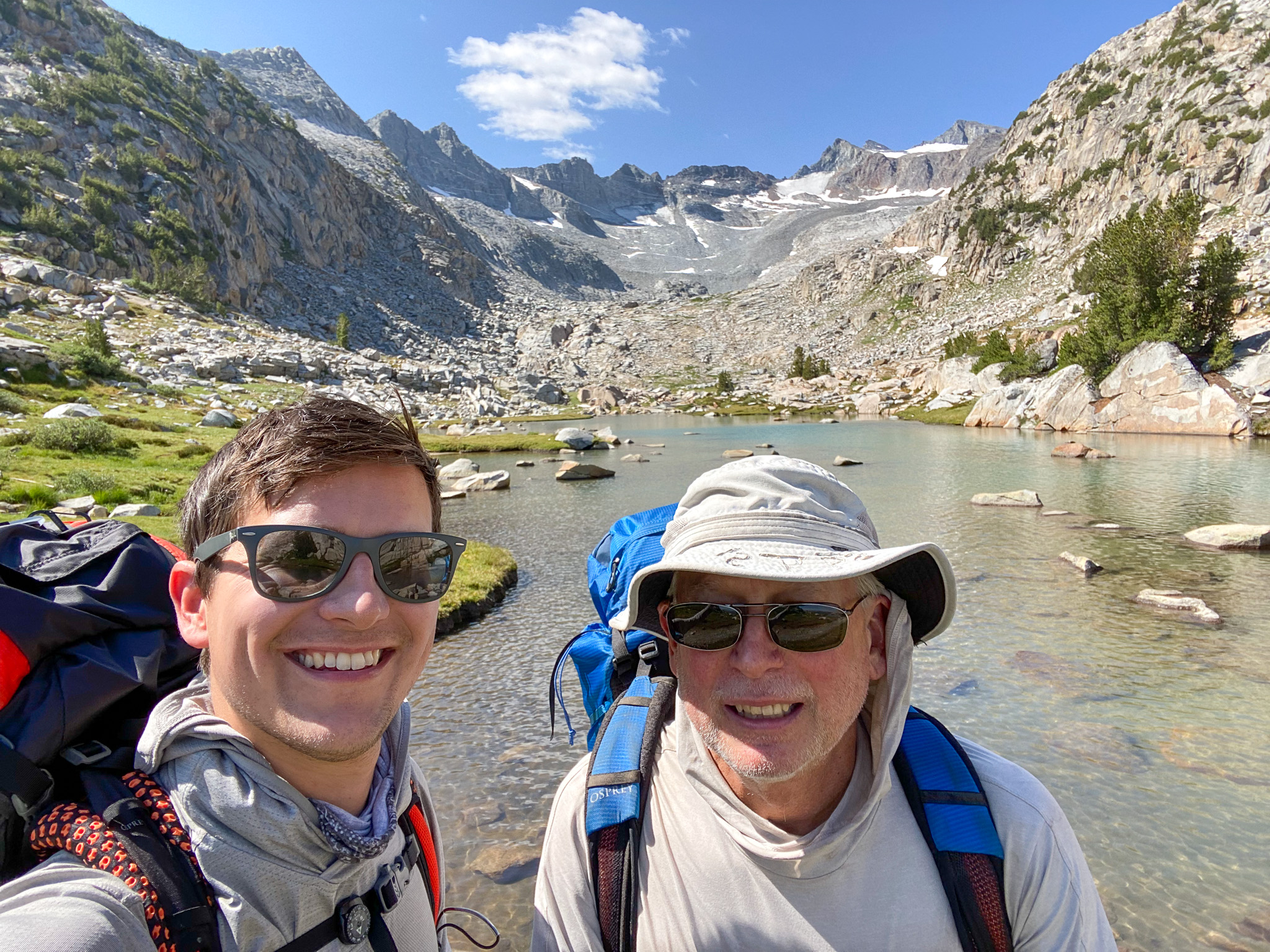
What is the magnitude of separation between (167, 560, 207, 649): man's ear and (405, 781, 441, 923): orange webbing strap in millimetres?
1128

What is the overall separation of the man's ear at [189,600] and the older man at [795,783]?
162cm

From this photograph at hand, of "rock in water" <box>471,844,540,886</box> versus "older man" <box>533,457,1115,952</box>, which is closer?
"older man" <box>533,457,1115,952</box>

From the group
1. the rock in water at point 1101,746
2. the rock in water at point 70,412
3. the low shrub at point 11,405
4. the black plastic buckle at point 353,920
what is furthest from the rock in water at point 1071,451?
A: the low shrub at point 11,405

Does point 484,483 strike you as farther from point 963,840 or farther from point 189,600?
point 963,840

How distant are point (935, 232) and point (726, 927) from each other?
17130cm

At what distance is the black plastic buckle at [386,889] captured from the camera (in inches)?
94.2

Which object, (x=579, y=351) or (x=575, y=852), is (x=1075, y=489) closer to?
(x=575, y=852)

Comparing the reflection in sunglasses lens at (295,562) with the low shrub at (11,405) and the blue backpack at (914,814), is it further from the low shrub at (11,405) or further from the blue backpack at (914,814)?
the low shrub at (11,405)

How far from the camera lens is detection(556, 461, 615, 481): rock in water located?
32.4 meters

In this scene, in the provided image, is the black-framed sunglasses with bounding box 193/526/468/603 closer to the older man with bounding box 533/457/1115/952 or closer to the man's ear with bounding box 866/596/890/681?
the older man with bounding box 533/457/1115/952

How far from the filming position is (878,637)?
2.89m

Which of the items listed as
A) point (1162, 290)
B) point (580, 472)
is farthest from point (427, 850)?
point (1162, 290)

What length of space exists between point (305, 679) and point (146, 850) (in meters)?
0.63

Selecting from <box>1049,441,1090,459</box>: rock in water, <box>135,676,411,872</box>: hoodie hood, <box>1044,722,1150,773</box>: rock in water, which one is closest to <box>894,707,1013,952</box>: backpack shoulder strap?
<box>135,676,411,872</box>: hoodie hood
